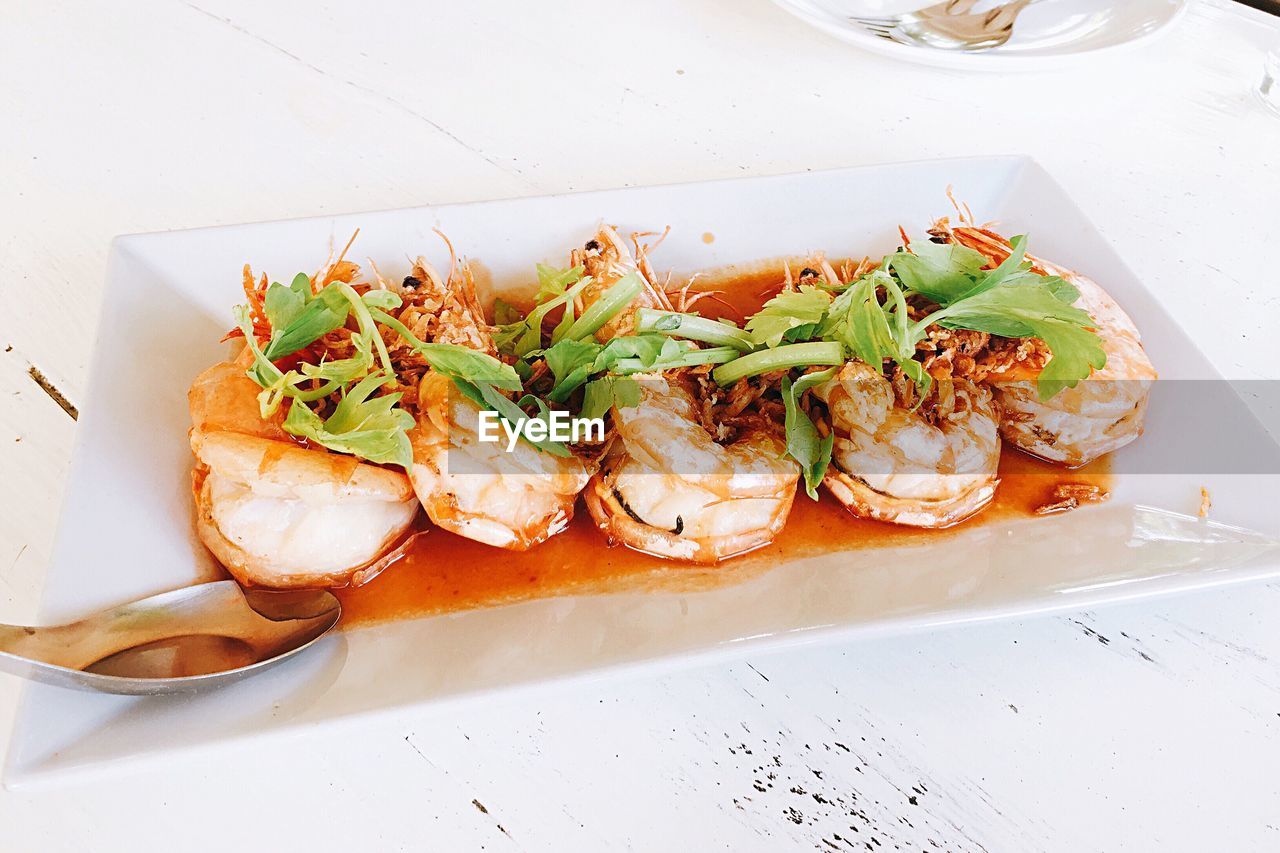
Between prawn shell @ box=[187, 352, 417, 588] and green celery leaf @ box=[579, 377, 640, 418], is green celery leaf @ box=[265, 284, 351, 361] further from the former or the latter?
green celery leaf @ box=[579, 377, 640, 418]

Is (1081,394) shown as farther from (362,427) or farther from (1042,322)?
(362,427)

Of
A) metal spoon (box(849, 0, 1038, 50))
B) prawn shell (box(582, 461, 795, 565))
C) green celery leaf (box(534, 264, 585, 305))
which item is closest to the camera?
prawn shell (box(582, 461, 795, 565))

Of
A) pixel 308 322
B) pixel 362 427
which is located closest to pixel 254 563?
pixel 362 427

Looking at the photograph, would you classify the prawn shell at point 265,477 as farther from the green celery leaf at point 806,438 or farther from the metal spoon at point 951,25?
the metal spoon at point 951,25

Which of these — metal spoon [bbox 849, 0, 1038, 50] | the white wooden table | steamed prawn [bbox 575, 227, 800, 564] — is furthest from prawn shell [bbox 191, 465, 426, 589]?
metal spoon [bbox 849, 0, 1038, 50]

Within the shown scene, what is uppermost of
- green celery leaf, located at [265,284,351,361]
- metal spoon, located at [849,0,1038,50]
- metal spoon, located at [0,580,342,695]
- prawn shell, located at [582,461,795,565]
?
metal spoon, located at [849,0,1038,50]

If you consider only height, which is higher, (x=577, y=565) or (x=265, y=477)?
(x=265, y=477)
